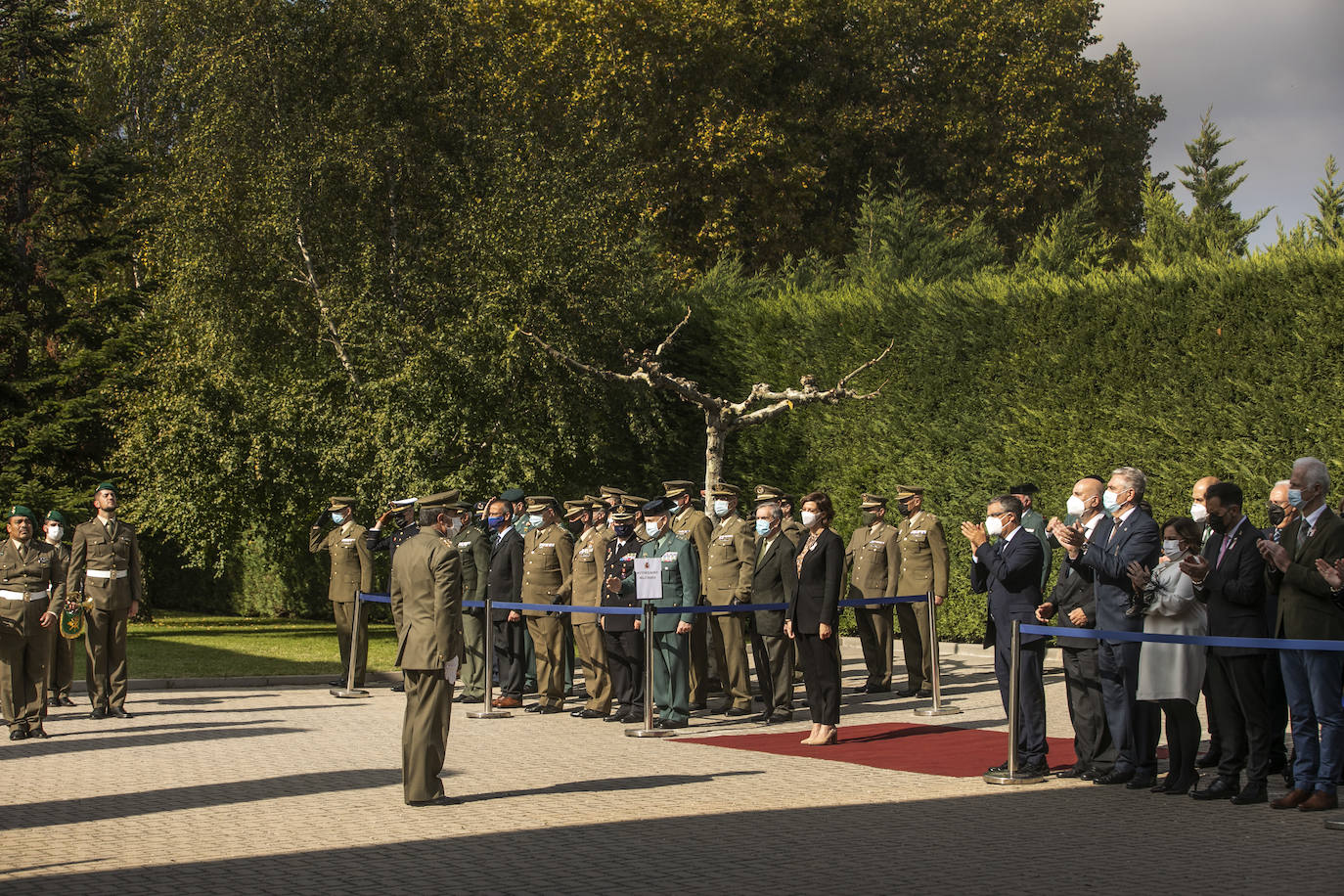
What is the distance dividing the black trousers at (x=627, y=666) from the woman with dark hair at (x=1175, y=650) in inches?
214

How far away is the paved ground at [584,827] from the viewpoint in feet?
23.8

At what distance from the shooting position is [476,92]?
2542 centimetres

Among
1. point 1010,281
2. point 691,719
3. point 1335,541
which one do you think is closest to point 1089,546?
point 1335,541

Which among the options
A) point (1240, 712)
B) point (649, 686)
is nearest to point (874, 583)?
point (649, 686)

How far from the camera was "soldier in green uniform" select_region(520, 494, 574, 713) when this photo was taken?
15.0 meters

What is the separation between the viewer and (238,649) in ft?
74.2

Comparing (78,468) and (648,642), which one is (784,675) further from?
(78,468)

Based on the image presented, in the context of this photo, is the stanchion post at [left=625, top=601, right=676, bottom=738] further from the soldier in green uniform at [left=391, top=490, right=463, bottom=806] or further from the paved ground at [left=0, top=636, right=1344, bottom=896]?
the soldier in green uniform at [left=391, top=490, right=463, bottom=806]

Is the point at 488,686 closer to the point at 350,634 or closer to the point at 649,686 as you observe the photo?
the point at 649,686

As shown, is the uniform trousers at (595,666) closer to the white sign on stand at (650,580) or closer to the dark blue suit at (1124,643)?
the white sign on stand at (650,580)

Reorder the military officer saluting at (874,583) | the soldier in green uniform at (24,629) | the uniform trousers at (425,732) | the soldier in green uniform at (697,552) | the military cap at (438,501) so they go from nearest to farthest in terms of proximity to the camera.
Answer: the uniform trousers at (425,732)
the military cap at (438,501)
the soldier in green uniform at (24,629)
the soldier in green uniform at (697,552)
the military officer saluting at (874,583)

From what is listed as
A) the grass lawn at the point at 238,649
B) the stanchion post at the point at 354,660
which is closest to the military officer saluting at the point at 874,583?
the stanchion post at the point at 354,660

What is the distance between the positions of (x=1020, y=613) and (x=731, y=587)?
172 inches

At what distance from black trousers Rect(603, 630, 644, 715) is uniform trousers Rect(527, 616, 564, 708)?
0.79 m
